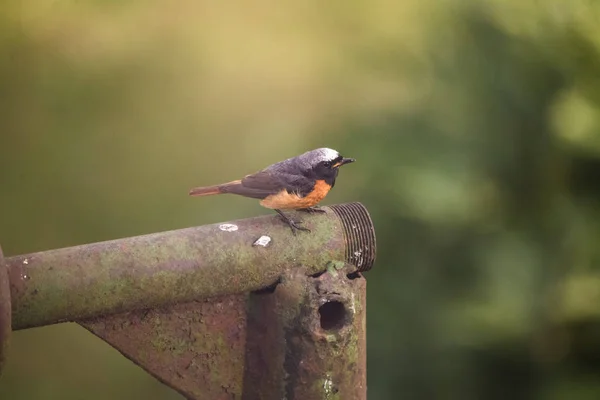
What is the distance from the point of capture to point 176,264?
1354 mm

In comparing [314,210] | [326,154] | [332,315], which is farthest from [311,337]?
[326,154]

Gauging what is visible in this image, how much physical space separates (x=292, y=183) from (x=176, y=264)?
0.47m

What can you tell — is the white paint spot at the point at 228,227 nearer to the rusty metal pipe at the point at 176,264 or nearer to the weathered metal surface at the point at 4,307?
the rusty metal pipe at the point at 176,264

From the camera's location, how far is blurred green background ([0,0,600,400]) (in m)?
2.74

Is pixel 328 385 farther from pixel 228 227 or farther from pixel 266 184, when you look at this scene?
pixel 266 184

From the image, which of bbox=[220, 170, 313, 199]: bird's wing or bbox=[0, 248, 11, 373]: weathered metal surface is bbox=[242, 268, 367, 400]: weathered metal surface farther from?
bbox=[0, 248, 11, 373]: weathered metal surface

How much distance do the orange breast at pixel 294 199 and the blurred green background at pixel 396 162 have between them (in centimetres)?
127

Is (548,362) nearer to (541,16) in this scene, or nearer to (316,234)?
(541,16)

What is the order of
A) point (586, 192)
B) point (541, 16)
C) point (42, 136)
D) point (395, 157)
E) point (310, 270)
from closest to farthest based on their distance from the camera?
point (310, 270)
point (586, 192)
point (541, 16)
point (395, 157)
point (42, 136)

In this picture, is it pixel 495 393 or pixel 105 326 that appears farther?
pixel 495 393

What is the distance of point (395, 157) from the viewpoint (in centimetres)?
320

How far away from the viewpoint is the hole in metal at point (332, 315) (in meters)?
1.40

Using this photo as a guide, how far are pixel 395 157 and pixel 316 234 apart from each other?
5.82 ft

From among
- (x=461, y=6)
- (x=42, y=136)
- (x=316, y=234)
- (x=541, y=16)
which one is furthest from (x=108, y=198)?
(x=316, y=234)
